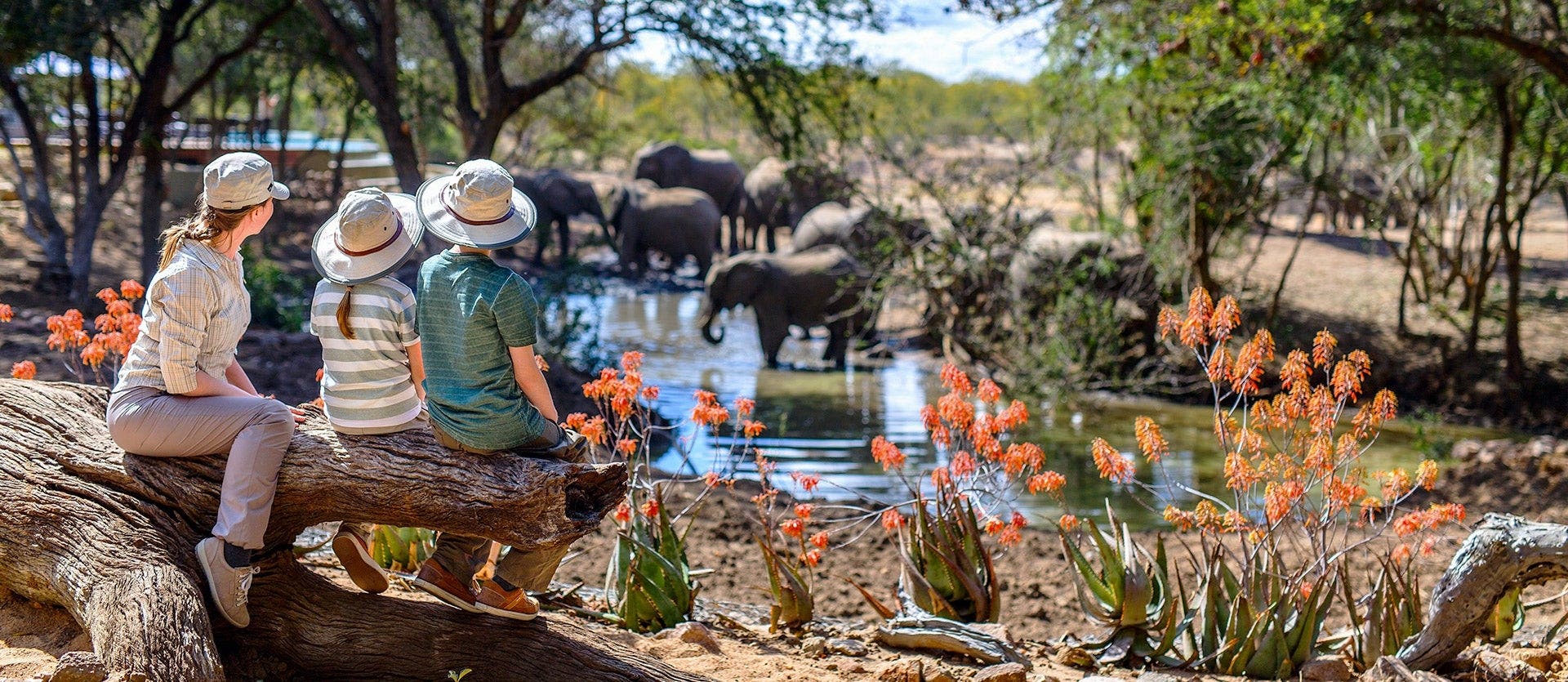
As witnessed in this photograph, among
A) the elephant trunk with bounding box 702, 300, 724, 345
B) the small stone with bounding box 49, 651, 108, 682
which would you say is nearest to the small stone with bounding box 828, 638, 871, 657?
the small stone with bounding box 49, 651, 108, 682

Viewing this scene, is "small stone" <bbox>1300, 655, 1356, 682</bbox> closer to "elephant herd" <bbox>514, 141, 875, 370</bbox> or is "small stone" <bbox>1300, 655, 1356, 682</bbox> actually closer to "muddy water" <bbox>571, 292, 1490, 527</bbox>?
"muddy water" <bbox>571, 292, 1490, 527</bbox>

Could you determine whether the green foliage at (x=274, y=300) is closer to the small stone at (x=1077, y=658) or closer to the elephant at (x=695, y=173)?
the small stone at (x=1077, y=658)

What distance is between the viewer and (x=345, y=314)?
3.92m

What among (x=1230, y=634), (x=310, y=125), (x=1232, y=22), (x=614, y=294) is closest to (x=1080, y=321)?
(x=1232, y=22)

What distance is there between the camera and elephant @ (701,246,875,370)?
15.5m

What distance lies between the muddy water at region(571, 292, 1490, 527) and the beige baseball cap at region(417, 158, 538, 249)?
337 cm

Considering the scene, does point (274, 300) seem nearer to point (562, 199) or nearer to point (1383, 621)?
point (1383, 621)

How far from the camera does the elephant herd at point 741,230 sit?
15477 millimetres

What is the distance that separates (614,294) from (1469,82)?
1257 centimetres

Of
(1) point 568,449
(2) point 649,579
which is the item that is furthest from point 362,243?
(2) point 649,579

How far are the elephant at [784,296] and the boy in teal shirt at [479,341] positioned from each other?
37.4ft

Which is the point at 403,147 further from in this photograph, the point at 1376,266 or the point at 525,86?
the point at 1376,266

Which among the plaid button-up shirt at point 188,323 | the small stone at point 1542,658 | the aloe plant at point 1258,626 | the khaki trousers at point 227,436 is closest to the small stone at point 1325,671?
the aloe plant at point 1258,626

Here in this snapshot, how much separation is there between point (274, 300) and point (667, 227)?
35.6 feet
